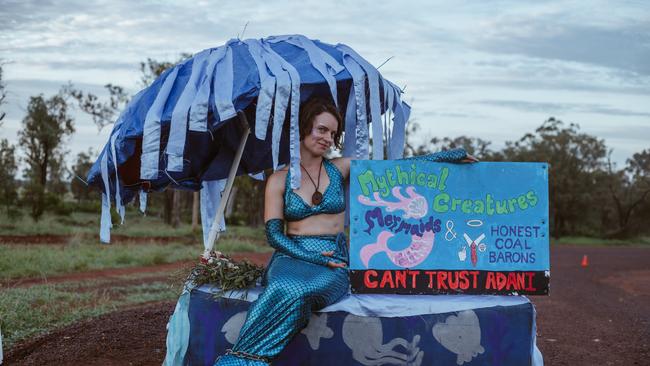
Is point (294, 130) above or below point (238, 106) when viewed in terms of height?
below

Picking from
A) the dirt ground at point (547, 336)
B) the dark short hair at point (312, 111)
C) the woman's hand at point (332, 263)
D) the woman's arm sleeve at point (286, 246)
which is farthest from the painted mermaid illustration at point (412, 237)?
the dirt ground at point (547, 336)

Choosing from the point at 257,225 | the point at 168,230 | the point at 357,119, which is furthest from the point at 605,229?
the point at 357,119

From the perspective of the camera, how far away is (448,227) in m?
4.49

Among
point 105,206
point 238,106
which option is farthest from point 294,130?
point 105,206

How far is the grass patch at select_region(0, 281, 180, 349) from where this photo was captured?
286 inches

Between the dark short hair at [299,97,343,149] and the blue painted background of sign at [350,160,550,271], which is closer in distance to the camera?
the blue painted background of sign at [350,160,550,271]

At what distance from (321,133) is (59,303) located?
532 centimetres

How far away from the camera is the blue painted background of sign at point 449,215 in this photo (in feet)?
14.7

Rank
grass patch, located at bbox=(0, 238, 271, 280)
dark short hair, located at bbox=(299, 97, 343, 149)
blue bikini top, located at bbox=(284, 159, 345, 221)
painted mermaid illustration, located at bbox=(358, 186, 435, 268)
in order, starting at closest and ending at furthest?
painted mermaid illustration, located at bbox=(358, 186, 435, 268) < blue bikini top, located at bbox=(284, 159, 345, 221) < dark short hair, located at bbox=(299, 97, 343, 149) < grass patch, located at bbox=(0, 238, 271, 280)

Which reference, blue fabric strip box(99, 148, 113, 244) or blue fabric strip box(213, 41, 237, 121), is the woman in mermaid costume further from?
blue fabric strip box(99, 148, 113, 244)

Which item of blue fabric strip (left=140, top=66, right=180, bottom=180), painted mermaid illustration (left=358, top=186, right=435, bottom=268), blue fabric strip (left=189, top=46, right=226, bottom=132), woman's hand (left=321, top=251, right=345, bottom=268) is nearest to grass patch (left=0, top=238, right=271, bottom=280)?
blue fabric strip (left=140, top=66, right=180, bottom=180)

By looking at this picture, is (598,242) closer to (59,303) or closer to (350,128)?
(59,303)

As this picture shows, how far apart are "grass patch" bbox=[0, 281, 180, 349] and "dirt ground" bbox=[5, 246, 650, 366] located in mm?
388

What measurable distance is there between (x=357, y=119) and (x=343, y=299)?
1308 mm
